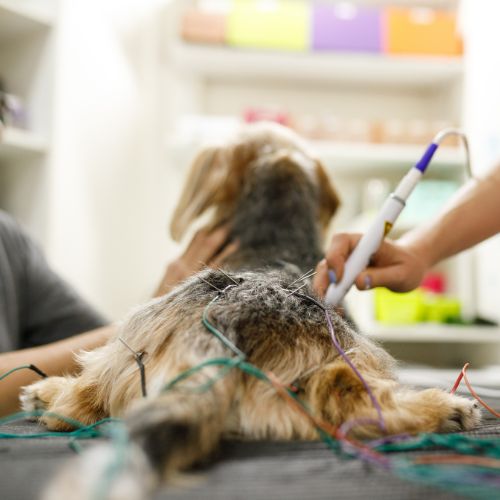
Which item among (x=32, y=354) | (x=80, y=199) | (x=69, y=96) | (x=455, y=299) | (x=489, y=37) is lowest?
(x=455, y=299)

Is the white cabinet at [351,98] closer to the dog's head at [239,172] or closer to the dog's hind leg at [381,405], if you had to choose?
the dog's head at [239,172]

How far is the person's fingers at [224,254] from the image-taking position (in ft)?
4.79

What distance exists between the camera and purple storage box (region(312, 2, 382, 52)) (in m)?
2.82

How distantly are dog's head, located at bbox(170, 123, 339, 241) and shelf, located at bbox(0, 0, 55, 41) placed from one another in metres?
1.03

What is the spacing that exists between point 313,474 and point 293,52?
2.63 m

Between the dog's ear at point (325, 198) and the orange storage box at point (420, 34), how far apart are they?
143 cm

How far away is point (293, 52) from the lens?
2.87 m

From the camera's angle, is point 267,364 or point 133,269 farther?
point 133,269

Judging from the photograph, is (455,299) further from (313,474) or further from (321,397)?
(313,474)

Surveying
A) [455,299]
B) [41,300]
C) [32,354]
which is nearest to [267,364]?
[32,354]

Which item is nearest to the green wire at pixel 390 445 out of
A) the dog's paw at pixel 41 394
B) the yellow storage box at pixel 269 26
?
the dog's paw at pixel 41 394

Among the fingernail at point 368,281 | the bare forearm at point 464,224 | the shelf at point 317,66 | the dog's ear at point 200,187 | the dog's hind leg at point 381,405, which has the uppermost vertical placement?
the shelf at point 317,66

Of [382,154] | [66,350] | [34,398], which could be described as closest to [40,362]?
[66,350]

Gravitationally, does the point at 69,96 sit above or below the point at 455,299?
above
